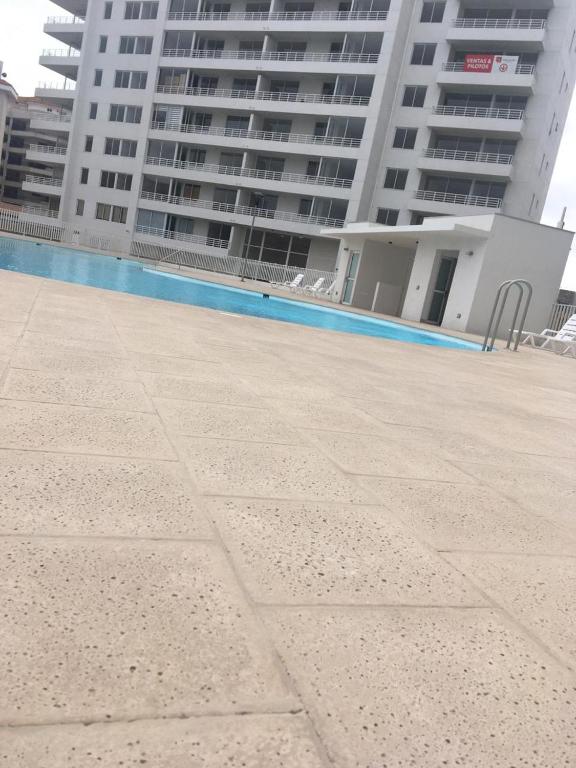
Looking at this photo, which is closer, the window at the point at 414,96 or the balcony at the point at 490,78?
the balcony at the point at 490,78

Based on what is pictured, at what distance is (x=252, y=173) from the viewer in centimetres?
4384

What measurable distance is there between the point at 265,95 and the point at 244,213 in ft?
29.1

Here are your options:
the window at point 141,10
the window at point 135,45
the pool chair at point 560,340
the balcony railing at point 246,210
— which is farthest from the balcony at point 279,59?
the pool chair at point 560,340

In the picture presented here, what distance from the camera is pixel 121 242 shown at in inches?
1763

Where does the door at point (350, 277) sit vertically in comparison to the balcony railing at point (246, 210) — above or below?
below

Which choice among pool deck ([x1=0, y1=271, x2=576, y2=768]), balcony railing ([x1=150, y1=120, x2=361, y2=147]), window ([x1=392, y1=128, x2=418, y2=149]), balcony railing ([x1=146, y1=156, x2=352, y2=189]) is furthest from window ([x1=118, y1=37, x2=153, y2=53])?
pool deck ([x1=0, y1=271, x2=576, y2=768])

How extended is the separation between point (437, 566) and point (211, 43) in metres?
52.5

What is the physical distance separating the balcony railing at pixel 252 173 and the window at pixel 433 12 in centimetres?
1150

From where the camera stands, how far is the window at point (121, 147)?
47781mm

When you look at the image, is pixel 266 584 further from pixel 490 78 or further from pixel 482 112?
pixel 482 112

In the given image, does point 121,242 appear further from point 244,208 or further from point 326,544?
point 326,544

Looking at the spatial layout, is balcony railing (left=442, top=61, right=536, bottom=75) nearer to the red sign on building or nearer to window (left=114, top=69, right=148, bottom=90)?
the red sign on building

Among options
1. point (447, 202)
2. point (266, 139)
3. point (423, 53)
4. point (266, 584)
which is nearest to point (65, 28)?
point (266, 139)

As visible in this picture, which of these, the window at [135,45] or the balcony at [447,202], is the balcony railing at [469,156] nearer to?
the balcony at [447,202]
